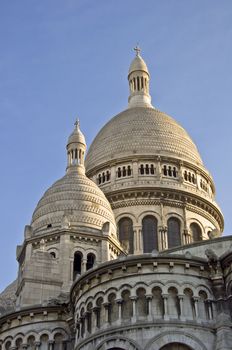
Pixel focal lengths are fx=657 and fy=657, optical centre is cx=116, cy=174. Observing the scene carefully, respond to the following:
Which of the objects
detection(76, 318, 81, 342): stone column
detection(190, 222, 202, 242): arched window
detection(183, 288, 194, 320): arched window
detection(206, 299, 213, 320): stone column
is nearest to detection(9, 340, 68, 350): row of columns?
detection(76, 318, 81, 342): stone column

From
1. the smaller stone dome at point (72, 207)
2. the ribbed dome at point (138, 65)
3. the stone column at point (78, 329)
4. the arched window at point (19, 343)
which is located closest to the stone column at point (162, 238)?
the smaller stone dome at point (72, 207)

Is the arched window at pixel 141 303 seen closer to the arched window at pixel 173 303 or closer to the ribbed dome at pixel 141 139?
the arched window at pixel 173 303

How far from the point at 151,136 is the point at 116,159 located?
14.6ft

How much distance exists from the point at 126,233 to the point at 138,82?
75.6 ft

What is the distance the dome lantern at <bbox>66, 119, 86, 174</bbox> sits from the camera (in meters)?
55.2

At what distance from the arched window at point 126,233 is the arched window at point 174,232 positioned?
132 inches

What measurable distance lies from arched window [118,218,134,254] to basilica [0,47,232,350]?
9 centimetres

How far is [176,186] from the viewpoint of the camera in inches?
2327

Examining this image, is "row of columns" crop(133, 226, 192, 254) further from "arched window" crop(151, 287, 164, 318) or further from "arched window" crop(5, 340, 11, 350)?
"arched window" crop(151, 287, 164, 318)

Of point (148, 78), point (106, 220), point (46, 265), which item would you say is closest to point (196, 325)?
point (46, 265)

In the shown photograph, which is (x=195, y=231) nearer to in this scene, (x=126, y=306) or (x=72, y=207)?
(x=72, y=207)

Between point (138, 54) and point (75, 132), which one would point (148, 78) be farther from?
point (75, 132)

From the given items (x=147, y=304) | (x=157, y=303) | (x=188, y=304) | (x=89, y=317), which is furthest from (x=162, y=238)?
(x=147, y=304)

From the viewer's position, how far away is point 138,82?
74250 mm
